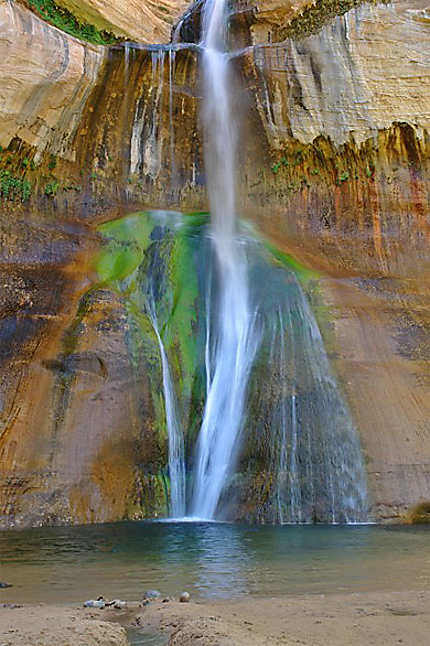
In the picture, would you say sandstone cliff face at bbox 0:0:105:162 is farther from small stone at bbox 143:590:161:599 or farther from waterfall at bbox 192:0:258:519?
small stone at bbox 143:590:161:599

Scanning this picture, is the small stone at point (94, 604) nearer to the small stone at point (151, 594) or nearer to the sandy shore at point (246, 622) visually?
the sandy shore at point (246, 622)

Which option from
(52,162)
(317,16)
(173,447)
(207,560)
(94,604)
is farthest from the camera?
(317,16)

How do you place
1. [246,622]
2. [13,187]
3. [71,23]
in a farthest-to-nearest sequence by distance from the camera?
[71,23], [13,187], [246,622]

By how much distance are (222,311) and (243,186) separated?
4.99m

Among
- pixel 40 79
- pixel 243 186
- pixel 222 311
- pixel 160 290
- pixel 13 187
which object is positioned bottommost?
pixel 222 311

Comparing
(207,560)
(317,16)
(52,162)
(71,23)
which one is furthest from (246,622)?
(71,23)

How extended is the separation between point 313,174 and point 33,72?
21.2 feet

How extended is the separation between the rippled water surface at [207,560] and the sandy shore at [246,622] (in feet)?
1.66

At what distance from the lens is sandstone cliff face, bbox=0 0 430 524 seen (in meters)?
10.6

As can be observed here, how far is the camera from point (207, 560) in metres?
6.45

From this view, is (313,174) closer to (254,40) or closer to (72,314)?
(254,40)

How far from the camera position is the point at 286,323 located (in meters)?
11.6

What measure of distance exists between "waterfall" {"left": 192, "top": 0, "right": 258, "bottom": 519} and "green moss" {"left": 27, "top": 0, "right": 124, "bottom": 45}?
2.53m

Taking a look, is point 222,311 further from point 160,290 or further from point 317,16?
point 317,16
